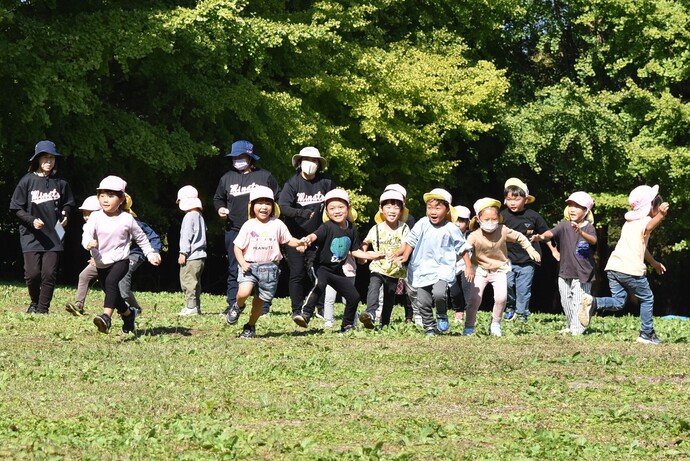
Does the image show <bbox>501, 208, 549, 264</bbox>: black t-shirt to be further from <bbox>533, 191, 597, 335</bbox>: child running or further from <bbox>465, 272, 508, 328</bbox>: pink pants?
<bbox>465, 272, 508, 328</bbox>: pink pants

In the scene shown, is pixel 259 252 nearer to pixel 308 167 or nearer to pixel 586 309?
pixel 308 167

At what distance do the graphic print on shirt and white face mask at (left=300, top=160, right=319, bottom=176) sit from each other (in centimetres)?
181

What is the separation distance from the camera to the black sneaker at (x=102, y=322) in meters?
13.3

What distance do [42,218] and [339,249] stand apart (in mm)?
4500

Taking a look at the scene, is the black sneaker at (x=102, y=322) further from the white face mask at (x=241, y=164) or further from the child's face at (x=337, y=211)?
the white face mask at (x=241, y=164)

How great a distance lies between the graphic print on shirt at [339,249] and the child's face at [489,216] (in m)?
1.74

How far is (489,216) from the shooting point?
1517cm

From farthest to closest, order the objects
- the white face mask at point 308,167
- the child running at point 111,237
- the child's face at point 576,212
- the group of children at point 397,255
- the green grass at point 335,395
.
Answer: the white face mask at point 308,167 → the child's face at point 576,212 → the group of children at point 397,255 → the child running at point 111,237 → the green grass at point 335,395

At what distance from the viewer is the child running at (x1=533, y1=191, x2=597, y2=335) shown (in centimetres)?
1559

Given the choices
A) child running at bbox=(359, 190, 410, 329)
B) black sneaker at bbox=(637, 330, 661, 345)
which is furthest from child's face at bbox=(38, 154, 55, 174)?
black sneaker at bbox=(637, 330, 661, 345)

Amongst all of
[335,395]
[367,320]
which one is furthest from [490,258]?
[335,395]

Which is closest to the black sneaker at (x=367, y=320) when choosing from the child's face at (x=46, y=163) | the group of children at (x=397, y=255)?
Answer: the group of children at (x=397, y=255)

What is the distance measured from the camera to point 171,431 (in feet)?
26.7

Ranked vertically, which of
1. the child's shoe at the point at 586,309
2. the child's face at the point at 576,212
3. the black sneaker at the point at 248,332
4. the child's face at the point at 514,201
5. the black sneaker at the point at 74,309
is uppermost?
the child's face at the point at 514,201
